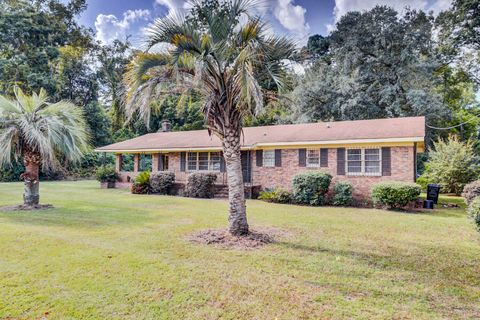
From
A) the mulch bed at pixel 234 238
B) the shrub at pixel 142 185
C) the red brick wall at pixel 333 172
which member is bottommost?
the mulch bed at pixel 234 238

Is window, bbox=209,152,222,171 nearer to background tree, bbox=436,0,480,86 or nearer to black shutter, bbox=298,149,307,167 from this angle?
black shutter, bbox=298,149,307,167

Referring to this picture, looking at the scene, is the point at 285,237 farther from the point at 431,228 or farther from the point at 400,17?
the point at 400,17

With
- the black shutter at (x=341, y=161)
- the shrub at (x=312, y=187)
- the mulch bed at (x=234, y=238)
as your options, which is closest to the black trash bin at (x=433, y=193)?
the black shutter at (x=341, y=161)

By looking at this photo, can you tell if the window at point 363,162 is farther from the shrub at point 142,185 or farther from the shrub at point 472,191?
the shrub at point 142,185

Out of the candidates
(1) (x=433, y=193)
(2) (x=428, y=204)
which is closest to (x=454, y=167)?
(1) (x=433, y=193)

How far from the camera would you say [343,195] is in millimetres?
13039

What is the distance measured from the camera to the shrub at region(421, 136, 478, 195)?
52.4 ft

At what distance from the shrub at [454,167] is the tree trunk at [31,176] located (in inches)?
757

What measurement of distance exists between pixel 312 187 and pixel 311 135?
3224 millimetres

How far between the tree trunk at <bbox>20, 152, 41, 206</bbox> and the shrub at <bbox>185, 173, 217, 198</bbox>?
22.6 feet

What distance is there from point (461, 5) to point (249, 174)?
20.6 meters

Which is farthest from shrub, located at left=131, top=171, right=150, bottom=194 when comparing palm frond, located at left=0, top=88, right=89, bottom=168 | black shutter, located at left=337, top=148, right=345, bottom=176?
black shutter, located at left=337, top=148, right=345, bottom=176

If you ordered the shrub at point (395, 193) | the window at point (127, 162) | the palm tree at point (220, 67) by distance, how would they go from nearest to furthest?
the palm tree at point (220, 67), the shrub at point (395, 193), the window at point (127, 162)

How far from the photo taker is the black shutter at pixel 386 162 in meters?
13.0
